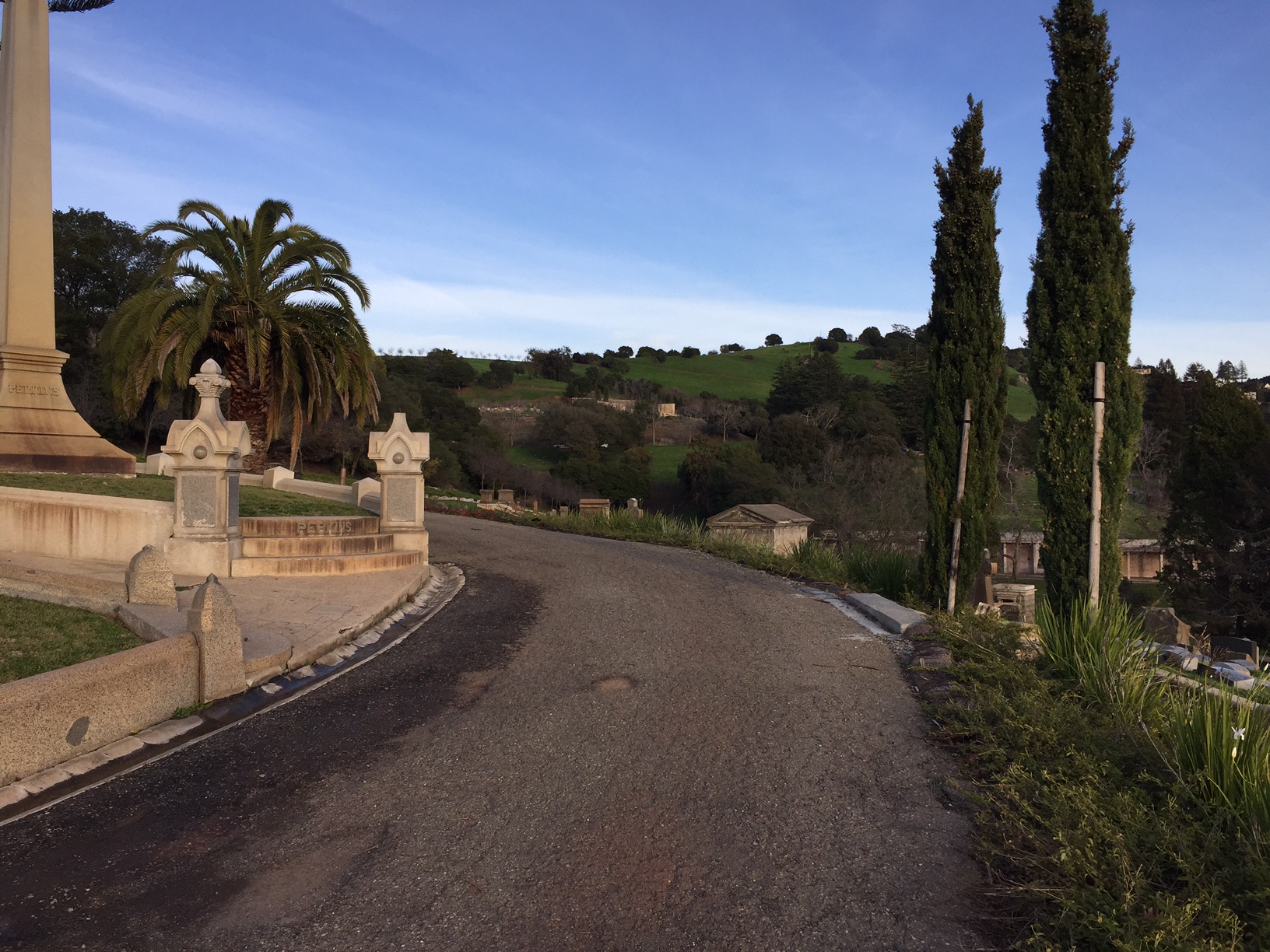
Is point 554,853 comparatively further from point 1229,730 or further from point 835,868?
point 1229,730

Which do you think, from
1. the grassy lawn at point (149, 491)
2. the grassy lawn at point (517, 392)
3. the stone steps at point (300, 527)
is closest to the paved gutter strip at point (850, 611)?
the stone steps at point (300, 527)

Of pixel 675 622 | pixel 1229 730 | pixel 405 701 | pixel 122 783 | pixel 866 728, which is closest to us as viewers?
pixel 1229 730

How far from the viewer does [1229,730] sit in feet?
14.1

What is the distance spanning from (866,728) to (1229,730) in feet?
7.07

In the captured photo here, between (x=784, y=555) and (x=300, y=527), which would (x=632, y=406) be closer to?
(x=784, y=555)

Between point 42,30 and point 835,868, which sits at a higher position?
point 42,30

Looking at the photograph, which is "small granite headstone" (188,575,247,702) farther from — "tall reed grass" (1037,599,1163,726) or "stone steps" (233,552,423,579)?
"tall reed grass" (1037,599,1163,726)

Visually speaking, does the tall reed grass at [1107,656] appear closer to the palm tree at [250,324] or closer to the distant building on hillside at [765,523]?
the palm tree at [250,324]

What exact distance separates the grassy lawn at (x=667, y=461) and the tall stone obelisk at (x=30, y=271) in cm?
4382

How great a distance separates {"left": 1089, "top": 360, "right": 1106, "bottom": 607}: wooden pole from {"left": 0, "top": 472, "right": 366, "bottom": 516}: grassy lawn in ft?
33.9

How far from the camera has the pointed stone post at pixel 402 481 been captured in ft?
43.5

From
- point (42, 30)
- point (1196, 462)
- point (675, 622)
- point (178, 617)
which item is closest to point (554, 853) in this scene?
point (178, 617)

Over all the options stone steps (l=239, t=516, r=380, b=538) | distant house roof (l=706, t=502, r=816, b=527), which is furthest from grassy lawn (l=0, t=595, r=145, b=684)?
distant house roof (l=706, t=502, r=816, b=527)

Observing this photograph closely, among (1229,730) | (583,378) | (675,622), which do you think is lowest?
(675,622)
